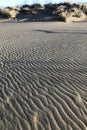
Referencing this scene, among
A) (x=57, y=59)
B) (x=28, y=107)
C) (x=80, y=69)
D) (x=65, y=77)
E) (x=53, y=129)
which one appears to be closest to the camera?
(x=53, y=129)

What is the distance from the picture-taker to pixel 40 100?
693 centimetres

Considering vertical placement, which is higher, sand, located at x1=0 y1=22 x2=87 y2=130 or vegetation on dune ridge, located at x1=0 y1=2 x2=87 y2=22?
sand, located at x1=0 y1=22 x2=87 y2=130

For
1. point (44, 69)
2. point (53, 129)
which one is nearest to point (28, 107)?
point (53, 129)

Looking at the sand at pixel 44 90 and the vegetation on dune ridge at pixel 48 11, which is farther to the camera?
the vegetation on dune ridge at pixel 48 11

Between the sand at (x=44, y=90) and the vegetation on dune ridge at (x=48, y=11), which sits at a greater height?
the sand at (x=44, y=90)

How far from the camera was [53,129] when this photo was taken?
5.73 metres

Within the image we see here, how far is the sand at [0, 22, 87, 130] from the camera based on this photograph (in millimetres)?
6023

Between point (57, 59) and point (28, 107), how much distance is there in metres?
4.49

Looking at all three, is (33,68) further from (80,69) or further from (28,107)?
(28,107)

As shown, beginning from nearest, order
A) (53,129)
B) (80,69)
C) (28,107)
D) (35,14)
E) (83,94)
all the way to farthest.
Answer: (53,129) < (28,107) < (83,94) < (80,69) < (35,14)

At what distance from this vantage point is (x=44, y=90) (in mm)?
7531

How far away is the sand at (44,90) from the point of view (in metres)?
6.02

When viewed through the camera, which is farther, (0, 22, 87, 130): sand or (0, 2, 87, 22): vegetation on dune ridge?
(0, 2, 87, 22): vegetation on dune ridge

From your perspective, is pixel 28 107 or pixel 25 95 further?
pixel 25 95
